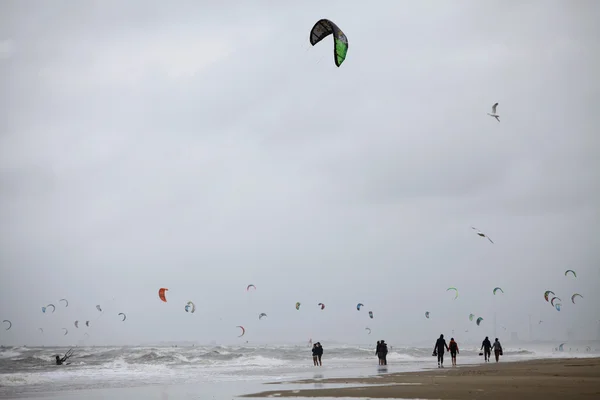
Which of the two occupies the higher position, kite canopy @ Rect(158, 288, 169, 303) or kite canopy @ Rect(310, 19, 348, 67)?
kite canopy @ Rect(310, 19, 348, 67)

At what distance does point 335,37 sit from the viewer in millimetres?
16312

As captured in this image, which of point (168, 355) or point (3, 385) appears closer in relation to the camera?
point (3, 385)

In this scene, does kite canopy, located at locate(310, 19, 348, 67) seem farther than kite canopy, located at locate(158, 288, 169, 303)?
No

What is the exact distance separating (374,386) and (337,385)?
1.14 m

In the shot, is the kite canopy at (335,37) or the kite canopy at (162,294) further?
the kite canopy at (162,294)

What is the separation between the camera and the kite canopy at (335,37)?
16.0 metres

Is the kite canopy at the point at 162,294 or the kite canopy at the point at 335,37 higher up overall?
the kite canopy at the point at 335,37

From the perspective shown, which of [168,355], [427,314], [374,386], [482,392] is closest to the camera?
[482,392]

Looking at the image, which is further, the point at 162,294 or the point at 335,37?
the point at 162,294

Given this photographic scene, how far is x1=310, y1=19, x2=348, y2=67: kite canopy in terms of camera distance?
16.0m

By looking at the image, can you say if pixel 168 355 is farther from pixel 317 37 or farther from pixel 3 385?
pixel 317 37

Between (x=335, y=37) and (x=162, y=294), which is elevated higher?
(x=335, y=37)

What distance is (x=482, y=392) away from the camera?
1219 centimetres

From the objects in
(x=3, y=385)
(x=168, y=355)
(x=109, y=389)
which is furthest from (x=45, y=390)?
(x=168, y=355)
